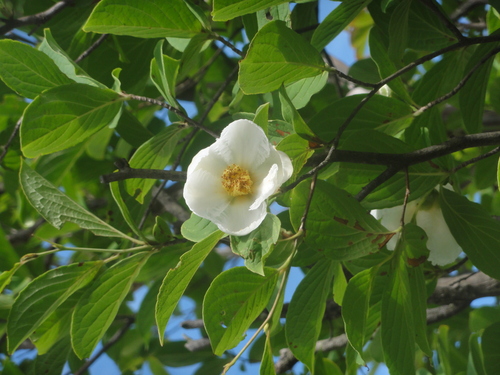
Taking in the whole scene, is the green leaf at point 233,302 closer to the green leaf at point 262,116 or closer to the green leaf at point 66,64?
the green leaf at point 262,116

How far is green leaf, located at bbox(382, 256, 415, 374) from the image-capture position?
70 centimetres

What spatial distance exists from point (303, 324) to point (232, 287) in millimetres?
158

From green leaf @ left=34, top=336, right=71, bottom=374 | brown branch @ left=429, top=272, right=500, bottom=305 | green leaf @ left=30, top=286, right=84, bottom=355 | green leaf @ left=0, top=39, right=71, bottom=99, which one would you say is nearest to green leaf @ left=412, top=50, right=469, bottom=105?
brown branch @ left=429, top=272, right=500, bottom=305

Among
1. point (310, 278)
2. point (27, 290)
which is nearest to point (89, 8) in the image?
point (27, 290)

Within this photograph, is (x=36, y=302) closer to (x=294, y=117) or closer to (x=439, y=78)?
(x=294, y=117)

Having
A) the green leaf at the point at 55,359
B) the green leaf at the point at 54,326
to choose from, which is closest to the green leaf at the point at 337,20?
the green leaf at the point at 54,326

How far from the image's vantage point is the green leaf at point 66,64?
76 centimetres

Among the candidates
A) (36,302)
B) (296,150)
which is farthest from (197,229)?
(36,302)

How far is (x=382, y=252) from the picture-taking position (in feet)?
2.63

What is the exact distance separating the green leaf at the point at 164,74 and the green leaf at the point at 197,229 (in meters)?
0.17

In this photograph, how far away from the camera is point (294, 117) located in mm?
594

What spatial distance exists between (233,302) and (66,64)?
0.44 m

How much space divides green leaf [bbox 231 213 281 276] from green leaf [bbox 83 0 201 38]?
0.33 meters

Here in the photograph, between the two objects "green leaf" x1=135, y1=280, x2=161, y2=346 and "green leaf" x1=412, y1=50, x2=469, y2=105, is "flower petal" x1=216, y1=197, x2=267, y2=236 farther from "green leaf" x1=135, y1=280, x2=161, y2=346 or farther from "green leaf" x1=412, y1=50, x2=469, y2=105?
"green leaf" x1=135, y1=280, x2=161, y2=346
